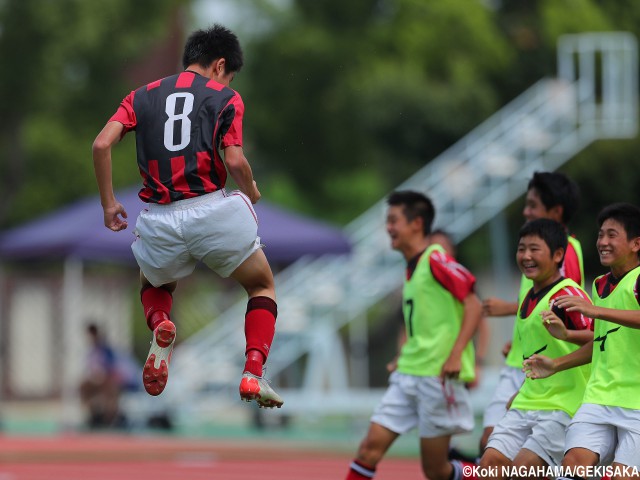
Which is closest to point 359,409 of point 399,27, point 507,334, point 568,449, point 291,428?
point 291,428

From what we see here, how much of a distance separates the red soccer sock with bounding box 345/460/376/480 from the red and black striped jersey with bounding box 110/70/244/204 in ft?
9.58

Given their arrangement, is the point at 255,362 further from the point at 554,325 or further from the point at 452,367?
the point at 452,367

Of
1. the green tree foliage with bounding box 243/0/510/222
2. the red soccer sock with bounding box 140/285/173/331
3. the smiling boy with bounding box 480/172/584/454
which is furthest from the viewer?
the green tree foliage with bounding box 243/0/510/222

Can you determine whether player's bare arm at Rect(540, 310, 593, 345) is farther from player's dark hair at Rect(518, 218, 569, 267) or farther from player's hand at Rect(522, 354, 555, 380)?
player's dark hair at Rect(518, 218, 569, 267)

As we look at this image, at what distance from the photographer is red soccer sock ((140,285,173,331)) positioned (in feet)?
27.4

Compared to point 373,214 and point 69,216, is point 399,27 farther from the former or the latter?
point 69,216

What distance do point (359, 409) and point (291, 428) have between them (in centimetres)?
222

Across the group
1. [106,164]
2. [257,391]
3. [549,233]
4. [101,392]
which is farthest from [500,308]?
[101,392]

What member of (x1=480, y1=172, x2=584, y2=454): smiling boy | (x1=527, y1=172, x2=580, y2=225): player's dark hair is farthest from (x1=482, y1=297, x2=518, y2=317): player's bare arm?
(x1=527, y1=172, x2=580, y2=225): player's dark hair

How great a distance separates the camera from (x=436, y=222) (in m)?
24.3

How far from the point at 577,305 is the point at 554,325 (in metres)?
0.26

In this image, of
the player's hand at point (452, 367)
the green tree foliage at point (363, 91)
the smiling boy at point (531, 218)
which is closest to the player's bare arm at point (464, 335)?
the player's hand at point (452, 367)

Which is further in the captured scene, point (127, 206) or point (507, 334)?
point (507, 334)

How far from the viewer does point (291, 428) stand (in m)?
22.2
